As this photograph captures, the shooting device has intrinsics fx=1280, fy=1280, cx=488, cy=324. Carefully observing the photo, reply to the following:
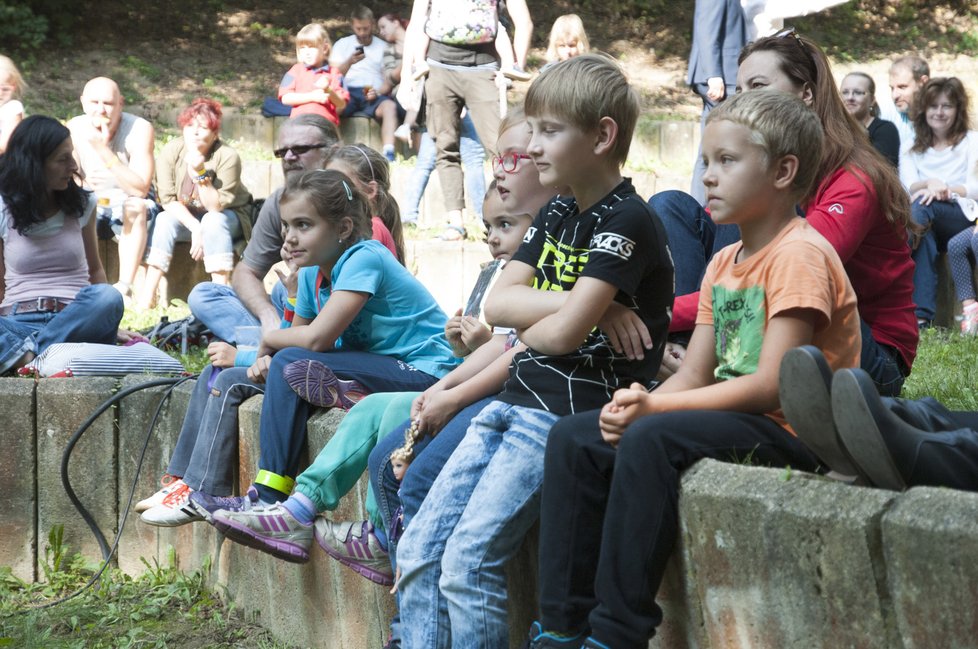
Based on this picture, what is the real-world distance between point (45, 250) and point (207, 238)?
2.48 m

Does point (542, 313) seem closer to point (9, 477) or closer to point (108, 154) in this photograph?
point (9, 477)

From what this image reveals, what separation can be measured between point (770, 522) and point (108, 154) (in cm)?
702

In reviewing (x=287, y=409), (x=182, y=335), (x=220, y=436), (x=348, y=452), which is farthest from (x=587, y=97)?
(x=182, y=335)

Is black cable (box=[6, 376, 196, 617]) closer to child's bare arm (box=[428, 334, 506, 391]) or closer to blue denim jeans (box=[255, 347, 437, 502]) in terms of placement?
blue denim jeans (box=[255, 347, 437, 502])

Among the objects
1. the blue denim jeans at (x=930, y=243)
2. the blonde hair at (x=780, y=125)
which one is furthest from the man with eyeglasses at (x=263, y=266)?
the blue denim jeans at (x=930, y=243)

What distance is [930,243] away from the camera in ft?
23.9

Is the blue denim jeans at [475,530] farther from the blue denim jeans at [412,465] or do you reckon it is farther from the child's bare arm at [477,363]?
the child's bare arm at [477,363]

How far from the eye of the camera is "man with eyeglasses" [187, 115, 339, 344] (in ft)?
18.7

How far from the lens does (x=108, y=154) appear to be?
27.8ft

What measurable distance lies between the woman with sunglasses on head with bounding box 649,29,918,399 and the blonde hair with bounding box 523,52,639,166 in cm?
64

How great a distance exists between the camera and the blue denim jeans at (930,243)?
7.15m

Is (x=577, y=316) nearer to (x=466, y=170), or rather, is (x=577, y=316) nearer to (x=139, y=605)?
(x=139, y=605)

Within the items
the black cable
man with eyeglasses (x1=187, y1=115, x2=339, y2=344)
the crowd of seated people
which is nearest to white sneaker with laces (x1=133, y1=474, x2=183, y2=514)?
the crowd of seated people

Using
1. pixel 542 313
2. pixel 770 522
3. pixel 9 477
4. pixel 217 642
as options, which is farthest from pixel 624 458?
pixel 9 477
